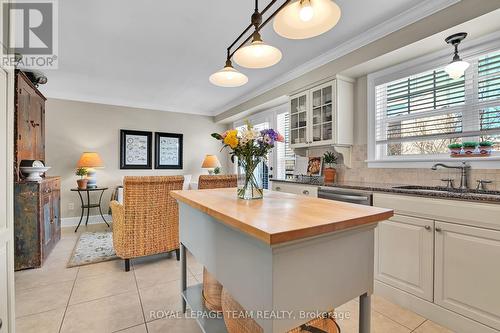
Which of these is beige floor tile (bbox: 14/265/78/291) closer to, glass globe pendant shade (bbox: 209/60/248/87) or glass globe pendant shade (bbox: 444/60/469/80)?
glass globe pendant shade (bbox: 209/60/248/87)

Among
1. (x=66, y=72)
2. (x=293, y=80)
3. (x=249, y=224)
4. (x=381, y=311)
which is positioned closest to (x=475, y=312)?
(x=381, y=311)

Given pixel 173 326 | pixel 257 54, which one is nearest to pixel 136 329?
pixel 173 326

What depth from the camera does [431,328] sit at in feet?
5.51

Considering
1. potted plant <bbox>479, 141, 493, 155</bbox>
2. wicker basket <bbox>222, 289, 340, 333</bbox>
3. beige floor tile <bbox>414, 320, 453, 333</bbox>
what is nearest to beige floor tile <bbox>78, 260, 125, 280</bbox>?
wicker basket <bbox>222, 289, 340, 333</bbox>

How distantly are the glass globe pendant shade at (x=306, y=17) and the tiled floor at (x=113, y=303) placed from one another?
76.0 inches

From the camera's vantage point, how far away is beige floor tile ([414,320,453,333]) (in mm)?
1654

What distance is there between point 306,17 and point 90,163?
4432 mm

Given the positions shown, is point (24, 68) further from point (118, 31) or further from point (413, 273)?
point (413, 273)

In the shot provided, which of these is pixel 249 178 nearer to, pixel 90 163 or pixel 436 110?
pixel 436 110

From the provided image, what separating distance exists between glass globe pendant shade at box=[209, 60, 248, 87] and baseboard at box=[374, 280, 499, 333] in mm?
2048

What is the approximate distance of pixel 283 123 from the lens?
4285 mm

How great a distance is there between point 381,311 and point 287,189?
1.58 m

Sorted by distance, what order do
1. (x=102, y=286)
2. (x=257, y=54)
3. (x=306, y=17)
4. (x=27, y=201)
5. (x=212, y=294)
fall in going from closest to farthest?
(x=306, y=17) < (x=257, y=54) < (x=212, y=294) < (x=102, y=286) < (x=27, y=201)

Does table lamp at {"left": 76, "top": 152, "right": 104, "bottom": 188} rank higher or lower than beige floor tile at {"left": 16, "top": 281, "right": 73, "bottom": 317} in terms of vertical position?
higher
